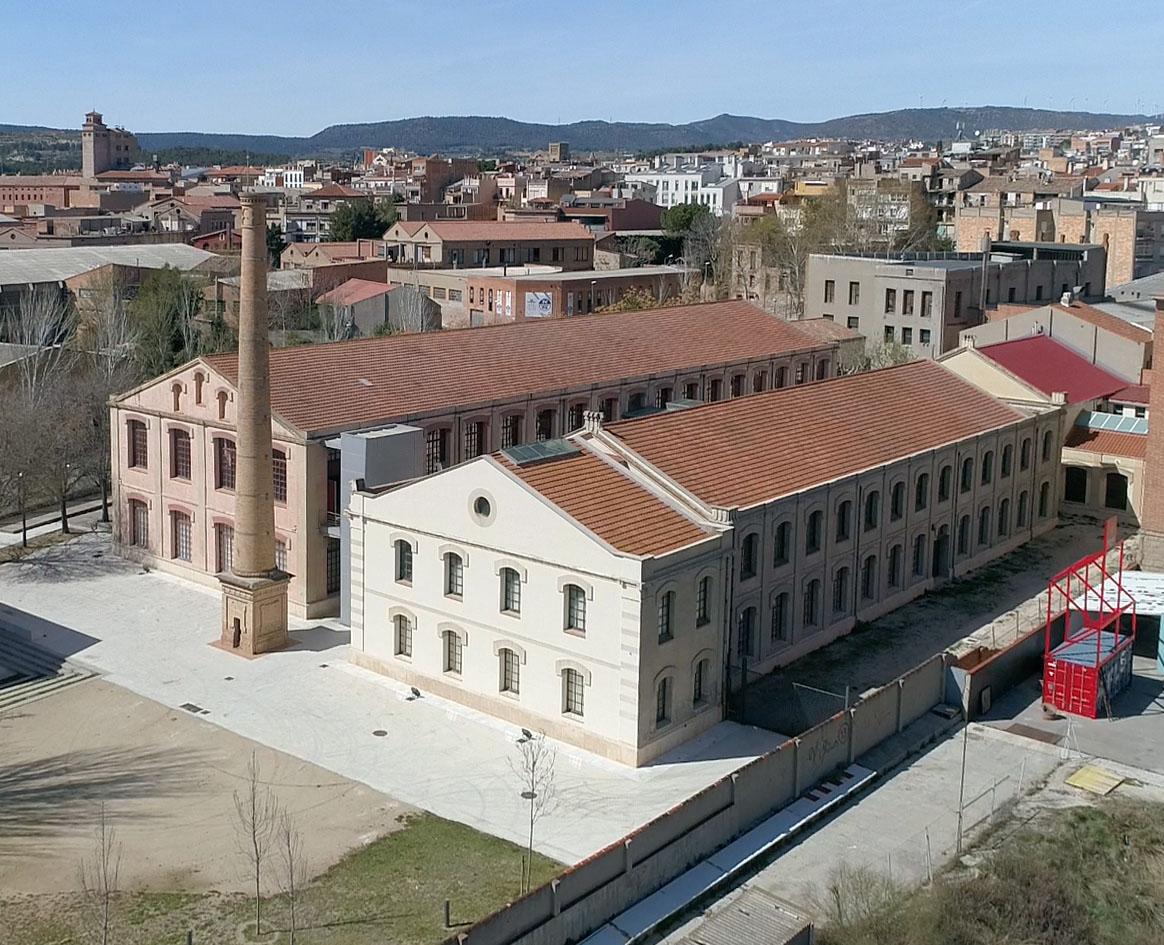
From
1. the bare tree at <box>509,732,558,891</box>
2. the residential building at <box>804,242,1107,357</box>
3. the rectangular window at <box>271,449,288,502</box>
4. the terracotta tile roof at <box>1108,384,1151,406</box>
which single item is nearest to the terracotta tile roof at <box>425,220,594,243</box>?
the residential building at <box>804,242,1107,357</box>

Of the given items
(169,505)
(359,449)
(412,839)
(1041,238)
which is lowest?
(412,839)

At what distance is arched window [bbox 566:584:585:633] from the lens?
33625 millimetres

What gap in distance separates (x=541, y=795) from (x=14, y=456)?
31.0 metres

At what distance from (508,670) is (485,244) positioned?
8432cm

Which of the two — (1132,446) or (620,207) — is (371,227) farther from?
(1132,446)

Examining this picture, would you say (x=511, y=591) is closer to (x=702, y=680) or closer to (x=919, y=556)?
(x=702, y=680)

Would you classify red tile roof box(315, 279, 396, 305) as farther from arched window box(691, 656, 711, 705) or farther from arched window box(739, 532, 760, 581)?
arched window box(691, 656, 711, 705)

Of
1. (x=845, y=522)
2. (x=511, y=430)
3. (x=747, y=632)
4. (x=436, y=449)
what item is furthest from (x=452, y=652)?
(x=511, y=430)

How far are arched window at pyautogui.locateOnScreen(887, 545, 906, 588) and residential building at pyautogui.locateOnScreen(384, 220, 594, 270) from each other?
72.7 metres

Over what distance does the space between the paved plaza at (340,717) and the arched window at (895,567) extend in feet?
37.1

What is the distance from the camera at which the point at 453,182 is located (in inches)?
7795

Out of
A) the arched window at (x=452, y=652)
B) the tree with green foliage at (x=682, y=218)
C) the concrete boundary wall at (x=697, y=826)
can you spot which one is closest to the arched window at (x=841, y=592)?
the concrete boundary wall at (x=697, y=826)

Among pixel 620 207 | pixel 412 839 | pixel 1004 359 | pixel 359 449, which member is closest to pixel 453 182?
pixel 620 207

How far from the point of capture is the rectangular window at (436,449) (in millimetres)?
46406
